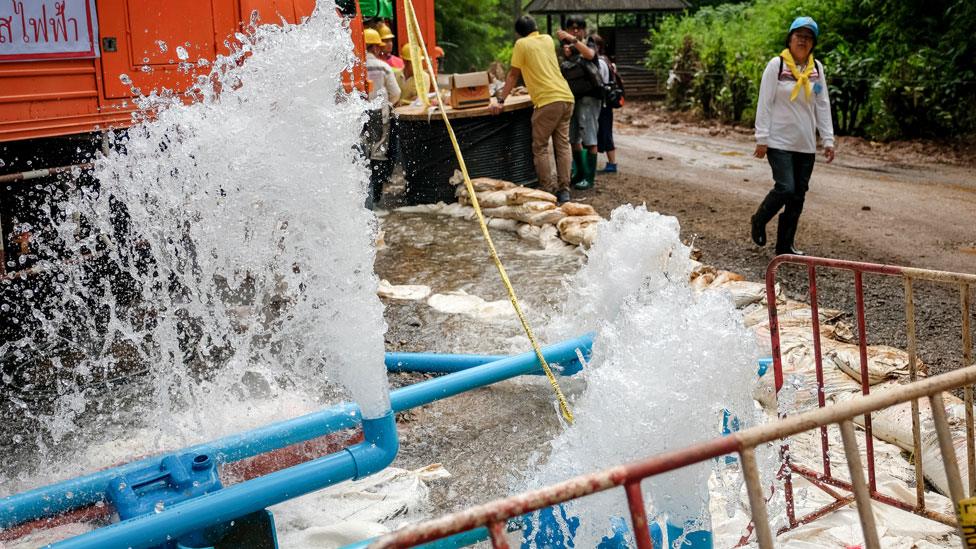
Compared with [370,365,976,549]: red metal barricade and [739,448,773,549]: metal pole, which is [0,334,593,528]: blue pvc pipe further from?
[739,448,773,549]: metal pole

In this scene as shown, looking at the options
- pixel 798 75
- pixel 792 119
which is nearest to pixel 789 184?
pixel 792 119

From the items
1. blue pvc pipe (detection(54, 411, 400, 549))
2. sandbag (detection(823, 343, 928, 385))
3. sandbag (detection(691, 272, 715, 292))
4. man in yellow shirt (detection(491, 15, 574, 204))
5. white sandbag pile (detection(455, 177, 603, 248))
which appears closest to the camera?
blue pvc pipe (detection(54, 411, 400, 549))

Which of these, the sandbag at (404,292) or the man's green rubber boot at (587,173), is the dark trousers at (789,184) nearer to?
the sandbag at (404,292)

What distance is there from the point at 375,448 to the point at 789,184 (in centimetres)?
505

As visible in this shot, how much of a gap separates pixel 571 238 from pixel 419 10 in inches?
326

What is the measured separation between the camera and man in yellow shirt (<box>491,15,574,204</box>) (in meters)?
9.59

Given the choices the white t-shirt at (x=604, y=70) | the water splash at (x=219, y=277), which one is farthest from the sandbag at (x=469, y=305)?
the white t-shirt at (x=604, y=70)

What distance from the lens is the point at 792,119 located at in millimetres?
7059

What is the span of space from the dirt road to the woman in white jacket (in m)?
0.53

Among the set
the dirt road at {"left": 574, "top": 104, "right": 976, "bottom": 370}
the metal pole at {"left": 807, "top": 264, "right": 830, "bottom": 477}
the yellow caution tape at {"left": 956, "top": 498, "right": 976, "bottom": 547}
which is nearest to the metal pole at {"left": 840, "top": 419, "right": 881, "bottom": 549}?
the yellow caution tape at {"left": 956, "top": 498, "right": 976, "bottom": 547}

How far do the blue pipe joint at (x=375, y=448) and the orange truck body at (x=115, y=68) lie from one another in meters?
3.07

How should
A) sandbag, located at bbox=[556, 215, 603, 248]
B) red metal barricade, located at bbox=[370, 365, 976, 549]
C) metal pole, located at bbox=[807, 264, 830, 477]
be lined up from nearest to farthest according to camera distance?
red metal barricade, located at bbox=[370, 365, 976, 549]
metal pole, located at bbox=[807, 264, 830, 477]
sandbag, located at bbox=[556, 215, 603, 248]

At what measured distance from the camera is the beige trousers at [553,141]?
9773 millimetres

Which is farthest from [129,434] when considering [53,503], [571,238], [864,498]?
[571,238]
